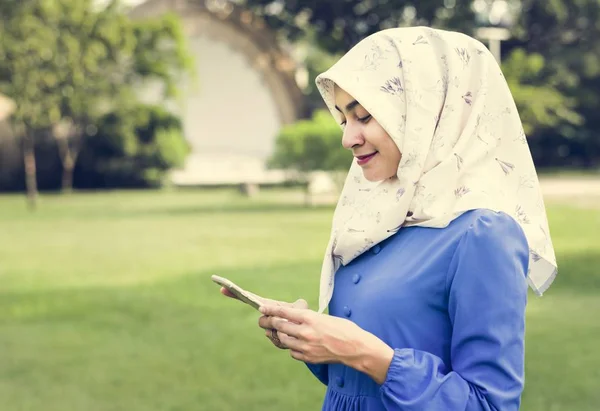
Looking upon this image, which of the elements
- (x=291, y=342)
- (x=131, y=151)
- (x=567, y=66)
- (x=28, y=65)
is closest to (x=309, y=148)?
(x=28, y=65)

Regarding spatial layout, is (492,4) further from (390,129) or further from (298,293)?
(390,129)

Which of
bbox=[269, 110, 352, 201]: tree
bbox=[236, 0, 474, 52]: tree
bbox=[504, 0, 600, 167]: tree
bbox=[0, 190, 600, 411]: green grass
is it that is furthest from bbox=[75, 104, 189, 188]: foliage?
bbox=[504, 0, 600, 167]: tree

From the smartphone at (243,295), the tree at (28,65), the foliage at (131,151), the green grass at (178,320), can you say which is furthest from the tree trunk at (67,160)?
the smartphone at (243,295)

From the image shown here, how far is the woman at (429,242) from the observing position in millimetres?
1608

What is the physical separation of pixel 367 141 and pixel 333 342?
40 centimetres

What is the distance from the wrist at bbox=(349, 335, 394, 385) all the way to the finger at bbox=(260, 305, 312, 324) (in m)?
0.11

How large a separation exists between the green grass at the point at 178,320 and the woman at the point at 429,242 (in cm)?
353

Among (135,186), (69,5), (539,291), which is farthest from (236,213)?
(539,291)

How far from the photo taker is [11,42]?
74.8 ft

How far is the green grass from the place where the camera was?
552 centimetres

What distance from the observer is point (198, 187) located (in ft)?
92.0

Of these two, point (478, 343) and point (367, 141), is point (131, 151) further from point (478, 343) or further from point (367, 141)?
point (478, 343)

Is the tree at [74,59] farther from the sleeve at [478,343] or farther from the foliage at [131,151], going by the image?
the sleeve at [478,343]

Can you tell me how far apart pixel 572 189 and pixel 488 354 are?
22.7 m
